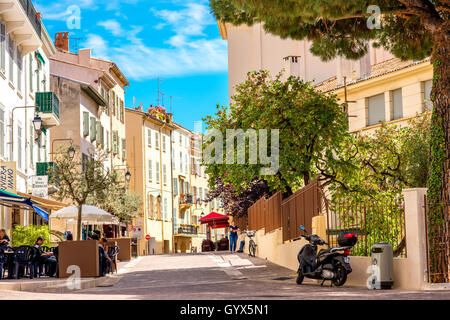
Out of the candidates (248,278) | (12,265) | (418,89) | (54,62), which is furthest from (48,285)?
(54,62)

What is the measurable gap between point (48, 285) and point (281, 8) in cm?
808

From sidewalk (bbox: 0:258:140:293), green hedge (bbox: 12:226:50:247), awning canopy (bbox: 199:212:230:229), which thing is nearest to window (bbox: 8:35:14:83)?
green hedge (bbox: 12:226:50:247)

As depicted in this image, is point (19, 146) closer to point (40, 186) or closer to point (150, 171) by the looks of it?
→ point (40, 186)

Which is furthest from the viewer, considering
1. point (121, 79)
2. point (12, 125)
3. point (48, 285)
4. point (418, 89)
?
point (121, 79)

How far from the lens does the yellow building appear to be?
37531 millimetres

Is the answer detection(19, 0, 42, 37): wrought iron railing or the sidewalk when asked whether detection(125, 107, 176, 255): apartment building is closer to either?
detection(19, 0, 42, 37): wrought iron railing

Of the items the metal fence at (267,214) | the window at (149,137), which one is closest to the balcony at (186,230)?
the window at (149,137)

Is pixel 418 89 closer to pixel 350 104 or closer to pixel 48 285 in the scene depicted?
pixel 350 104

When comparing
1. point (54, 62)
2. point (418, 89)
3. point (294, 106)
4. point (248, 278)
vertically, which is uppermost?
Answer: point (54, 62)

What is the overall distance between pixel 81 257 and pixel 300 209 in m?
6.17

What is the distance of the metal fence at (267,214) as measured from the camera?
27.1 meters

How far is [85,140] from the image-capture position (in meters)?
46.2

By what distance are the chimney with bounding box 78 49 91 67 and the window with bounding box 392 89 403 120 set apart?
22521 mm

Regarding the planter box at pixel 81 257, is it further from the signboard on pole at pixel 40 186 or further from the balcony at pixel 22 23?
the balcony at pixel 22 23
